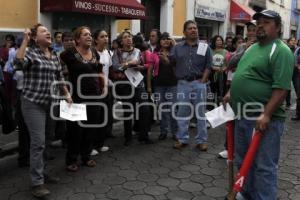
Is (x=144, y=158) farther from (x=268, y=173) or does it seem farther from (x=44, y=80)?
(x=268, y=173)

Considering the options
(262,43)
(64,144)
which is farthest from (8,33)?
(262,43)

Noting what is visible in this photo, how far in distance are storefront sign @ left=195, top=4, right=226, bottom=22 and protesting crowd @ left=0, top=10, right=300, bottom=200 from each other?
7809 millimetres

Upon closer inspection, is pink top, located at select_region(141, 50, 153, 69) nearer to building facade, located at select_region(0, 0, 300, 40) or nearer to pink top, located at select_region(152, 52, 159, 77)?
pink top, located at select_region(152, 52, 159, 77)

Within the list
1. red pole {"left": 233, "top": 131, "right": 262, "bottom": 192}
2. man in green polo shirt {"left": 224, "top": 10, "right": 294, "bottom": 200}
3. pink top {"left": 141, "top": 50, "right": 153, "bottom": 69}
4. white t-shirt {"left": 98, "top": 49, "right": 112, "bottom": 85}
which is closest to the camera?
man in green polo shirt {"left": 224, "top": 10, "right": 294, "bottom": 200}

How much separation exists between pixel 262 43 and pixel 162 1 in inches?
426

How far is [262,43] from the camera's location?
12.4 ft

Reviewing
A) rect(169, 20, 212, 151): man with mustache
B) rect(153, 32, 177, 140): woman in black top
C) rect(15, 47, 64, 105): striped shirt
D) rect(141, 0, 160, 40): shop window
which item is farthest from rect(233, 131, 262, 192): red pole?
rect(141, 0, 160, 40): shop window

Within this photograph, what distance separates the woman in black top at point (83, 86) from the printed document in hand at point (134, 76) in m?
0.94

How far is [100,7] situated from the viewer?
9.59 m

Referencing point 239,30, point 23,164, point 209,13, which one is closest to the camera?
point 23,164

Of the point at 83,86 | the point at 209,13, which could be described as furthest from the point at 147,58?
the point at 209,13

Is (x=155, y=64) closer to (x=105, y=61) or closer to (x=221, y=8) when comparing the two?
(x=105, y=61)

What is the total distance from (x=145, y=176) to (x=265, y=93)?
2.08 metres

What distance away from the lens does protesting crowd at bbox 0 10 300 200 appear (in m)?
3.74
